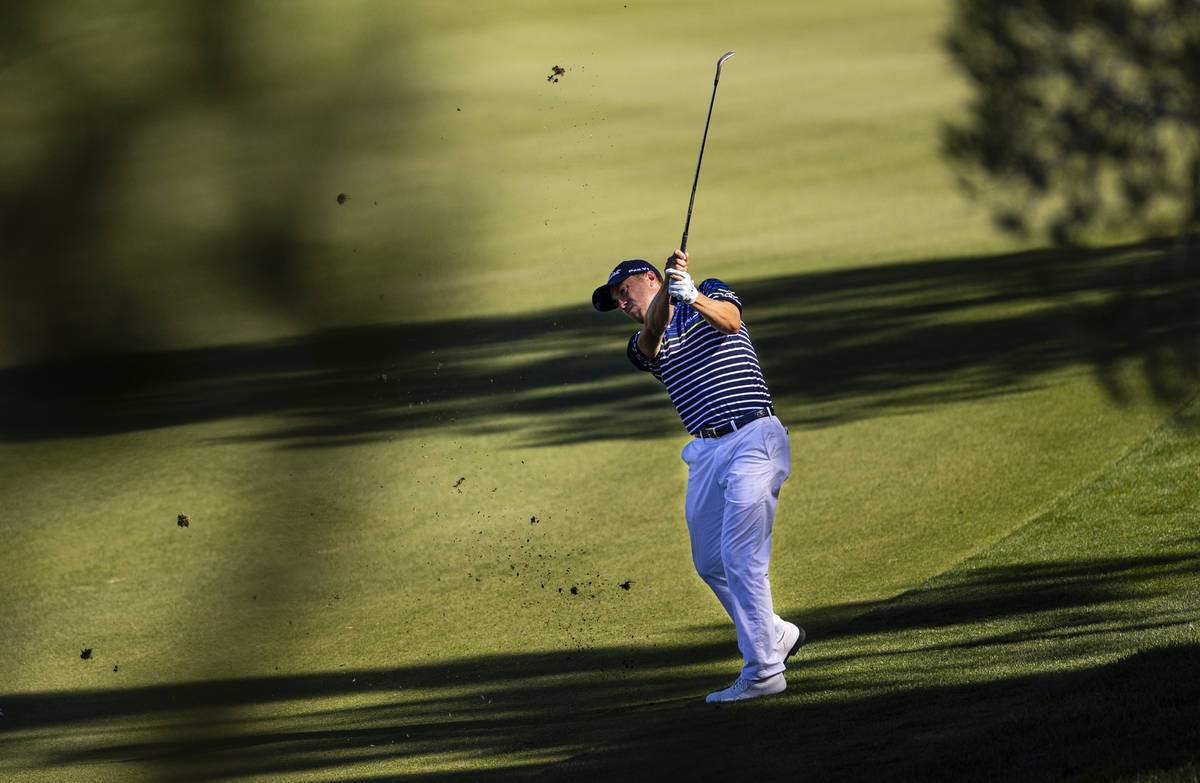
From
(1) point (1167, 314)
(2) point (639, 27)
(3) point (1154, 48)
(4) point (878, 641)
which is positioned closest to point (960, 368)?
(1) point (1167, 314)

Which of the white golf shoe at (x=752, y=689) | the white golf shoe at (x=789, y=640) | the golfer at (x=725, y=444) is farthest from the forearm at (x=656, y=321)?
the white golf shoe at (x=752, y=689)

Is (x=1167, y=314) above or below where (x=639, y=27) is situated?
below

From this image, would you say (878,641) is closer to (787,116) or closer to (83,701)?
(83,701)

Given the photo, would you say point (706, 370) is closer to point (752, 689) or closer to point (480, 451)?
point (752, 689)

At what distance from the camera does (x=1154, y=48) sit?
43.2 ft

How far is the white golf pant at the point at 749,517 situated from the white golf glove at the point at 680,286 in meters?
0.68

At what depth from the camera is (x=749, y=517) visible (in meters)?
5.45

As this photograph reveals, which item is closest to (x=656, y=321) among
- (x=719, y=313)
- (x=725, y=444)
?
(x=719, y=313)

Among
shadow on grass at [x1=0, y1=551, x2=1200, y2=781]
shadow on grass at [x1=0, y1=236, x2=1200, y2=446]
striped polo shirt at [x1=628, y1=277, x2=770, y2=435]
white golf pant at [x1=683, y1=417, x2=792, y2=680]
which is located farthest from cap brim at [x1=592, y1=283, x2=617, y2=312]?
shadow on grass at [x1=0, y1=551, x2=1200, y2=781]

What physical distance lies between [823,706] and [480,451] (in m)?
6.05

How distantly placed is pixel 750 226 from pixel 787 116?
218 inches

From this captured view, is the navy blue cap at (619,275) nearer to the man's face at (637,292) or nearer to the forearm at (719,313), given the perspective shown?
the man's face at (637,292)

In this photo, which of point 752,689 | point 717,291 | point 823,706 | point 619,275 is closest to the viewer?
point 823,706

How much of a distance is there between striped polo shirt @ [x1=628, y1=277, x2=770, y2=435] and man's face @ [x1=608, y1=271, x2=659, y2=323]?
0.39ft
